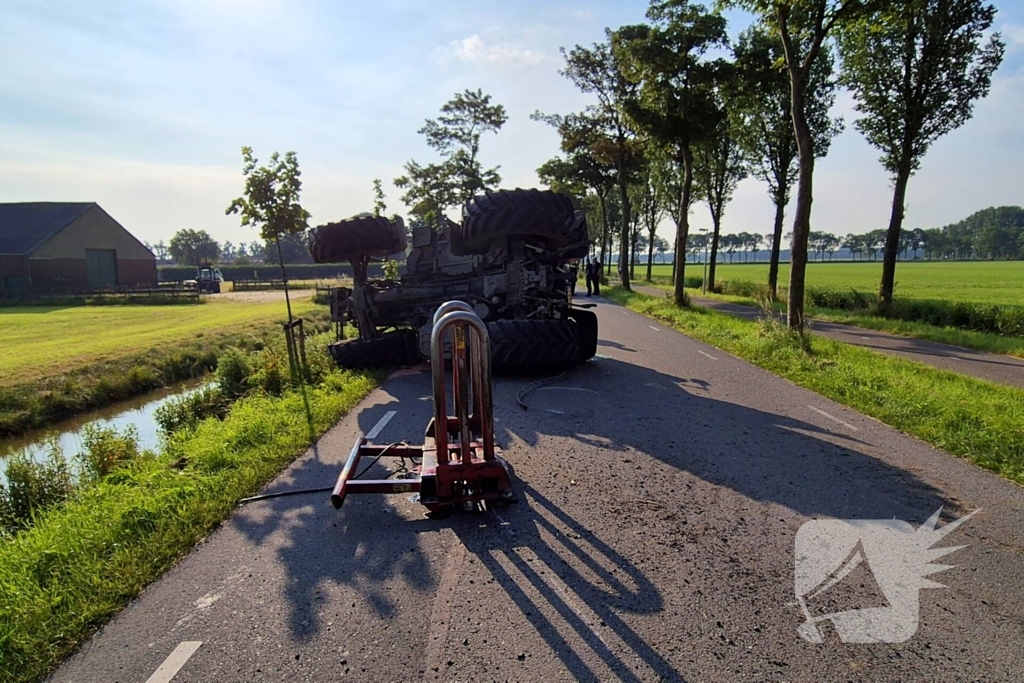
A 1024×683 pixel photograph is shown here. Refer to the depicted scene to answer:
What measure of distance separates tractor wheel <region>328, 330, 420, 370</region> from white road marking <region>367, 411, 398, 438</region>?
132 inches

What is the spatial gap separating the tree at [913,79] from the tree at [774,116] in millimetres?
2417

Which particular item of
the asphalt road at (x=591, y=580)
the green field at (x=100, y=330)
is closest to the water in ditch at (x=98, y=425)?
the green field at (x=100, y=330)

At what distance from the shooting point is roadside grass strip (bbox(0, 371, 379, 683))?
10.2 ft

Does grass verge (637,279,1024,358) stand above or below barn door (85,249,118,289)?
below

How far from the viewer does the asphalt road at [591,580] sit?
2.76m

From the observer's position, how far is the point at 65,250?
4378cm

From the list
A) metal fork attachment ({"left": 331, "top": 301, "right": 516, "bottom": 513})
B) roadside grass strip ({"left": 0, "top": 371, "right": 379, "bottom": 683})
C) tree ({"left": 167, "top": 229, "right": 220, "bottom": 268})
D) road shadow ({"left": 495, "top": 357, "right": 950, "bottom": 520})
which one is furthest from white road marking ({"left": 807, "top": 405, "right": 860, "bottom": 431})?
tree ({"left": 167, "top": 229, "right": 220, "bottom": 268})

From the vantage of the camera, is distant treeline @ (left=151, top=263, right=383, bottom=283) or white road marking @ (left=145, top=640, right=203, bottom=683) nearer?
white road marking @ (left=145, top=640, right=203, bottom=683)

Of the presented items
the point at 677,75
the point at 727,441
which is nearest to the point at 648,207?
the point at 677,75

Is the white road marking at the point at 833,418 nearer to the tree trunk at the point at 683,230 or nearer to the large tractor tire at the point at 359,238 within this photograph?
the large tractor tire at the point at 359,238

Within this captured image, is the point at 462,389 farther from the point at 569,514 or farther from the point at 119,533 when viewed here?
the point at 119,533

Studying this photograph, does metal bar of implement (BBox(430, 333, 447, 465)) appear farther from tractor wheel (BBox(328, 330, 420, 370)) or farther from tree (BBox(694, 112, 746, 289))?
tree (BBox(694, 112, 746, 289))

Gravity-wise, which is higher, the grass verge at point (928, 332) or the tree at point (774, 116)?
the tree at point (774, 116)

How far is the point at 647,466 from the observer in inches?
209
